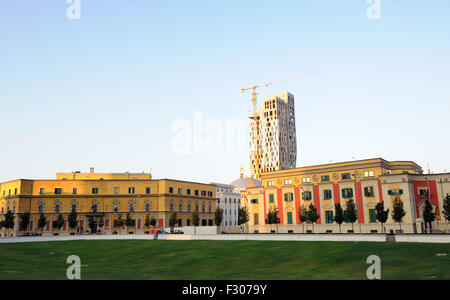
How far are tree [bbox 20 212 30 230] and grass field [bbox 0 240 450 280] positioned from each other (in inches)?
1691

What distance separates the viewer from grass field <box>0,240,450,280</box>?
27391 mm

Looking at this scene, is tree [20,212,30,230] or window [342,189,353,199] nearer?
window [342,189,353,199]

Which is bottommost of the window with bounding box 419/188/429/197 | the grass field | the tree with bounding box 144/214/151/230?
the grass field

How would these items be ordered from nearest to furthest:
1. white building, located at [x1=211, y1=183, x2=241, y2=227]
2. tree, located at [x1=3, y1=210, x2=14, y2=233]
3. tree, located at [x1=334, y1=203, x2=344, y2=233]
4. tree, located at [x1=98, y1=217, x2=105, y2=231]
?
tree, located at [x1=334, y1=203, x2=344, y2=233] → tree, located at [x1=3, y1=210, x2=14, y2=233] → tree, located at [x1=98, y1=217, x2=105, y2=231] → white building, located at [x1=211, y1=183, x2=241, y2=227]

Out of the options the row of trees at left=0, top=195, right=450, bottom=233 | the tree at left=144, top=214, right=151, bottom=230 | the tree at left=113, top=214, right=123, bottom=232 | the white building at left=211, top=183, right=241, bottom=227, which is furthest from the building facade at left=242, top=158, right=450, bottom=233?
the white building at left=211, top=183, right=241, bottom=227

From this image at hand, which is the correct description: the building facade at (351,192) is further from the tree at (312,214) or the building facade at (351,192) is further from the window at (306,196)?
the tree at (312,214)

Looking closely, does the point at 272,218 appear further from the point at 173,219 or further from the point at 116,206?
the point at 116,206

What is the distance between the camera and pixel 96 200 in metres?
103

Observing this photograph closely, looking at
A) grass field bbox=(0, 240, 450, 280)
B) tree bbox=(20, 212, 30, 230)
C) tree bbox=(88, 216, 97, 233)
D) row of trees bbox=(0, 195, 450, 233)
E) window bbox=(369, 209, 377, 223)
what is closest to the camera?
grass field bbox=(0, 240, 450, 280)

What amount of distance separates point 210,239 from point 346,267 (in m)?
32.7

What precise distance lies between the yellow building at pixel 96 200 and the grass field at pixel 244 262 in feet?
151

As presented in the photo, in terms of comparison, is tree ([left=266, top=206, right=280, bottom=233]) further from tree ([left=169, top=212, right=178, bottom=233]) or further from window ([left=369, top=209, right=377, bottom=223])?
tree ([left=169, top=212, right=178, bottom=233])
